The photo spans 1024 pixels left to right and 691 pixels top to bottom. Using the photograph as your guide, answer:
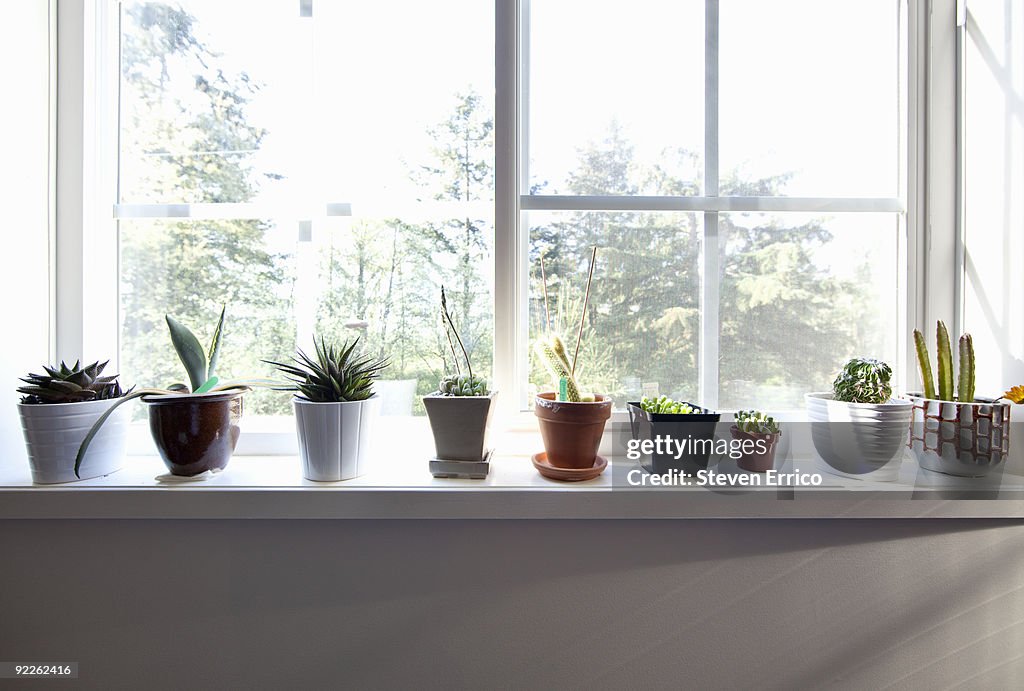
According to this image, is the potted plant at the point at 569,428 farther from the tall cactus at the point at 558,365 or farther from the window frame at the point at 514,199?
the window frame at the point at 514,199

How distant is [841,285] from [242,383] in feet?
4.18

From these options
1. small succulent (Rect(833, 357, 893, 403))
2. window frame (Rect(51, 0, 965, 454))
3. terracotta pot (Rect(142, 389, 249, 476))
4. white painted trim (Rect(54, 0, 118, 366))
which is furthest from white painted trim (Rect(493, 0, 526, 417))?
white painted trim (Rect(54, 0, 118, 366))

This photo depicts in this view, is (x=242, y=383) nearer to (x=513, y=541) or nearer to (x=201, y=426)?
(x=201, y=426)

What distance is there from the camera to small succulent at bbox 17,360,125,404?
729 millimetres

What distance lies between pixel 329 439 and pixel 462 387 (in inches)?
9.6

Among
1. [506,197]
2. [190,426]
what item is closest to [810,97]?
[506,197]

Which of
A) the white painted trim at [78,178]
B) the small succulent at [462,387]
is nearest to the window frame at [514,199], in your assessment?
the white painted trim at [78,178]

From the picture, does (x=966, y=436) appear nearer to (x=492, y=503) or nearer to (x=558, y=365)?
(x=558, y=365)

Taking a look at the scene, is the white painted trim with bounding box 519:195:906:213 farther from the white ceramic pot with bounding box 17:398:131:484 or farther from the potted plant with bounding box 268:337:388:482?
the white ceramic pot with bounding box 17:398:131:484

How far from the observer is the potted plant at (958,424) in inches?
27.4

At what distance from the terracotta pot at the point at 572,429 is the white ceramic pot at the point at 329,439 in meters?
0.33

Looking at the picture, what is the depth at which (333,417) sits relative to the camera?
736 mm

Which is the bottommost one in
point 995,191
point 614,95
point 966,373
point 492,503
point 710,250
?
point 492,503

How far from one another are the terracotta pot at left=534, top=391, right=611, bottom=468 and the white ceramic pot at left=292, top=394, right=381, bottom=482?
33 cm
